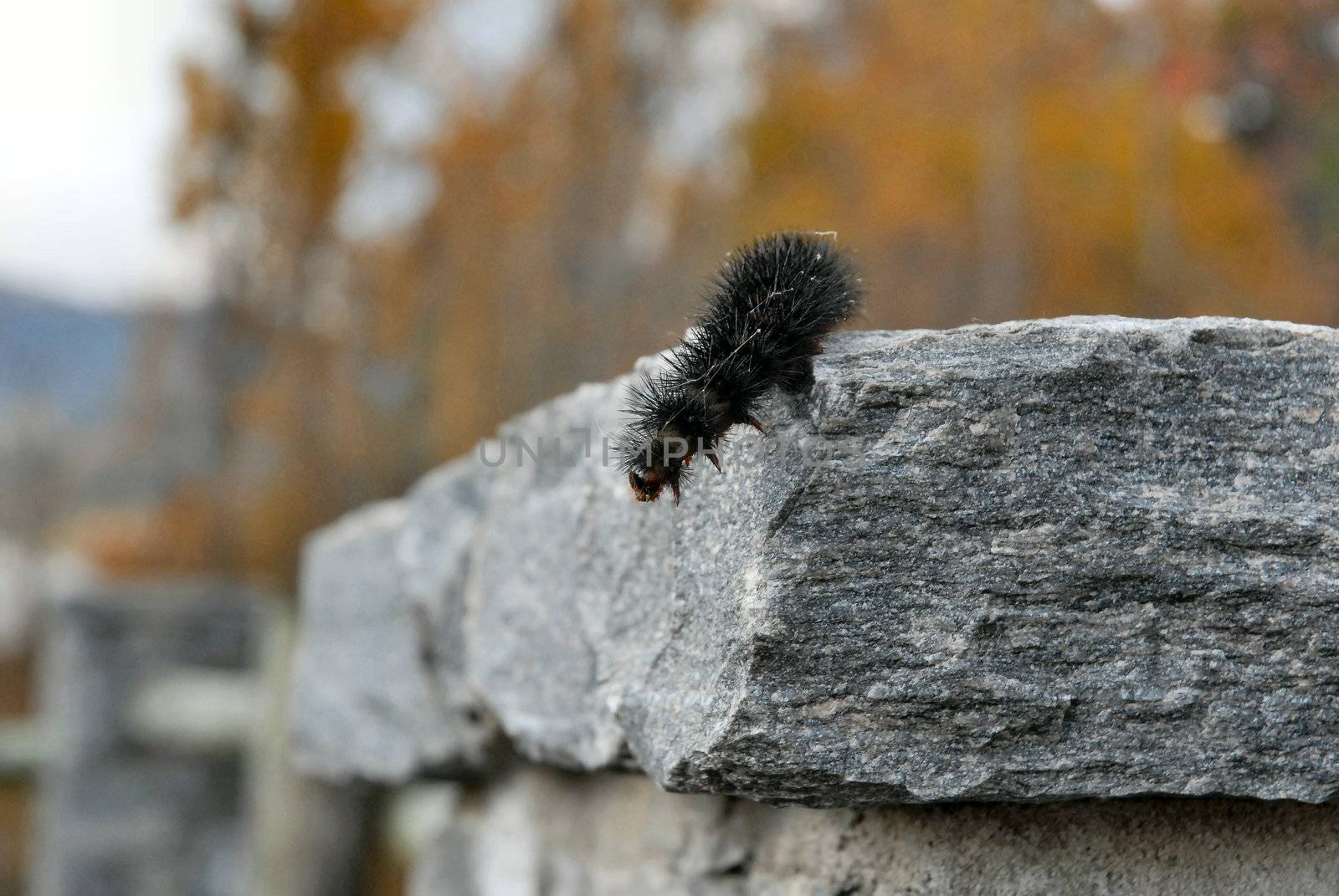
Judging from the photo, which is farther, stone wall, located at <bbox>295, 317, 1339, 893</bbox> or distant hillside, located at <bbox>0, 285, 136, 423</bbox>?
distant hillside, located at <bbox>0, 285, 136, 423</bbox>

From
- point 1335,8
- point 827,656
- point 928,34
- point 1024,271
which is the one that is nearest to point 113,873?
point 827,656

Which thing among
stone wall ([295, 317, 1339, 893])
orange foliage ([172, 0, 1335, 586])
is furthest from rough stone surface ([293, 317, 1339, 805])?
orange foliage ([172, 0, 1335, 586])

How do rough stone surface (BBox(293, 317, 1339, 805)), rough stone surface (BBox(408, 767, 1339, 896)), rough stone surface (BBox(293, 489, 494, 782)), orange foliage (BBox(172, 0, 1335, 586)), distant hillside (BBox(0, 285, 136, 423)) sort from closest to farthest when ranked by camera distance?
rough stone surface (BBox(293, 317, 1339, 805))
rough stone surface (BBox(408, 767, 1339, 896))
rough stone surface (BBox(293, 489, 494, 782))
orange foliage (BBox(172, 0, 1335, 586))
distant hillside (BBox(0, 285, 136, 423))

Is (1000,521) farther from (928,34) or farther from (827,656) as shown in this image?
(928,34)

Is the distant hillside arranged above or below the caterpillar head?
above

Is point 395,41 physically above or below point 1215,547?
above

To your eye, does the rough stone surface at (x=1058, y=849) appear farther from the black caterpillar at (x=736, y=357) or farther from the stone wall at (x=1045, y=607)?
the black caterpillar at (x=736, y=357)

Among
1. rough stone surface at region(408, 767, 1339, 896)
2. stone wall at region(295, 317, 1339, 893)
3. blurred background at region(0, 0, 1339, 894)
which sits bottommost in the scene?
rough stone surface at region(408, 767, 1339, 896)

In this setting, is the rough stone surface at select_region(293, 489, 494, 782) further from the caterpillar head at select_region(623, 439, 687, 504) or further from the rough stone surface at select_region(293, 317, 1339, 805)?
the rough stone surface at select_region(293, 317, 1339, 805)
